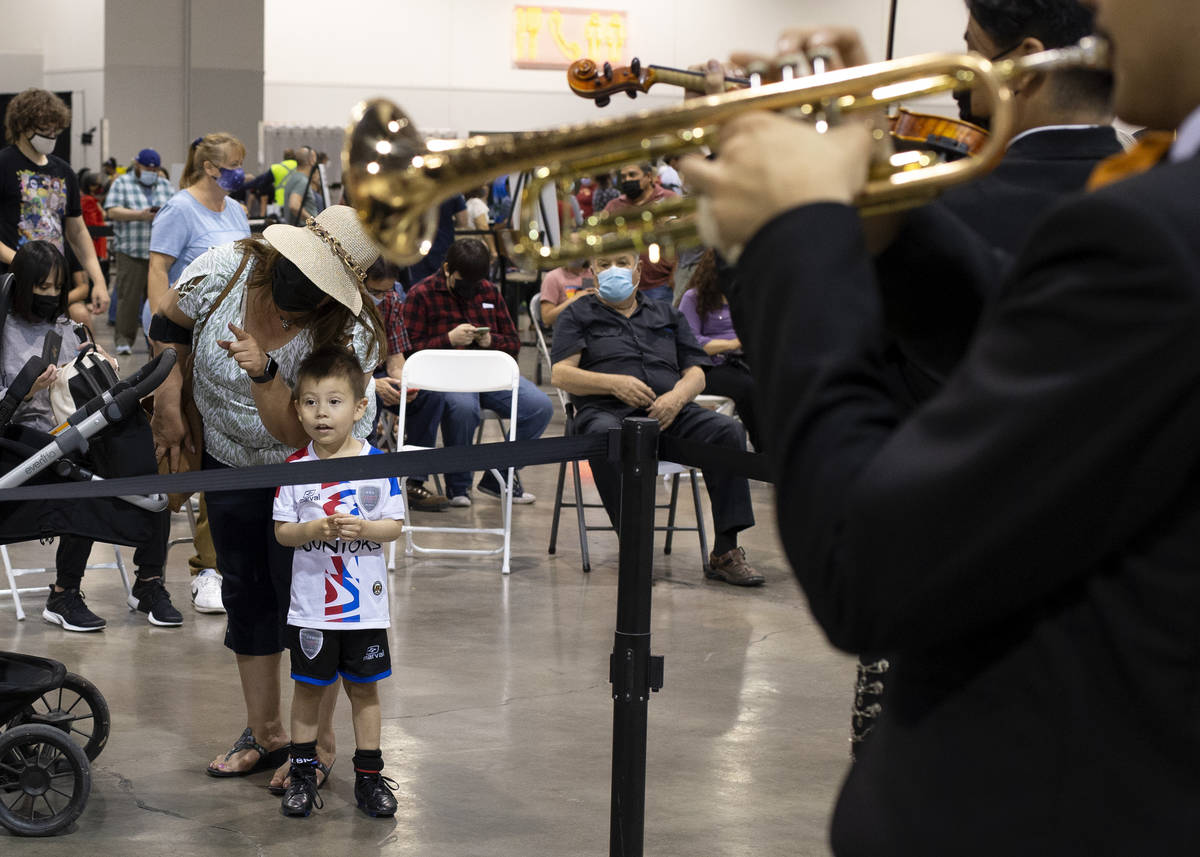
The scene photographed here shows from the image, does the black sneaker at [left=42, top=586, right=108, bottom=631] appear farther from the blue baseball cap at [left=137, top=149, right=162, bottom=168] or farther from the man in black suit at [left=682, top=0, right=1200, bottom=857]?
the blue baseball cap at [left=137, top=149, right=162, bottom=168]

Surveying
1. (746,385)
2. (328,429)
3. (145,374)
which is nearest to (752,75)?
(328,429)

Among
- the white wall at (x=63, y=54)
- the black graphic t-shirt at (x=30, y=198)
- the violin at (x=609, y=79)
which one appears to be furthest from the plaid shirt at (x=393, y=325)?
the white wall at (x=63, y=54)

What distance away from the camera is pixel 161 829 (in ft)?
10.7

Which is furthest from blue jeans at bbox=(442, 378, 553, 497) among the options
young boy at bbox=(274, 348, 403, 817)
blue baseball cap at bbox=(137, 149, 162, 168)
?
blue baseball cap at bbox=(137, 149, 162, 168)

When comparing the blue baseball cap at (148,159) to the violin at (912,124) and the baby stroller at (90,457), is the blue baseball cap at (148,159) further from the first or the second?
the violin at (912,124)

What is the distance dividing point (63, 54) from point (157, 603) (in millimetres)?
17495

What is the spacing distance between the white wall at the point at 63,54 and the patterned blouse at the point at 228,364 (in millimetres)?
16846

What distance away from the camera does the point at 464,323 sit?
6.75 meters

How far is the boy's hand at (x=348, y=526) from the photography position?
10.5 ft

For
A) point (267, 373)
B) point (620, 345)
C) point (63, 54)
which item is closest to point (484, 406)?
point (620, 345)

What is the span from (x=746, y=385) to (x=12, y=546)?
3217mm

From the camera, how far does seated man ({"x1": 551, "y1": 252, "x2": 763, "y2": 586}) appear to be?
5.61m

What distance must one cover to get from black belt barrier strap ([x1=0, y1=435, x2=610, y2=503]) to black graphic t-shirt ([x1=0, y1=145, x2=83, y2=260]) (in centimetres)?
436

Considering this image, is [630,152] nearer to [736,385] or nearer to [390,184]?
[390,184]
